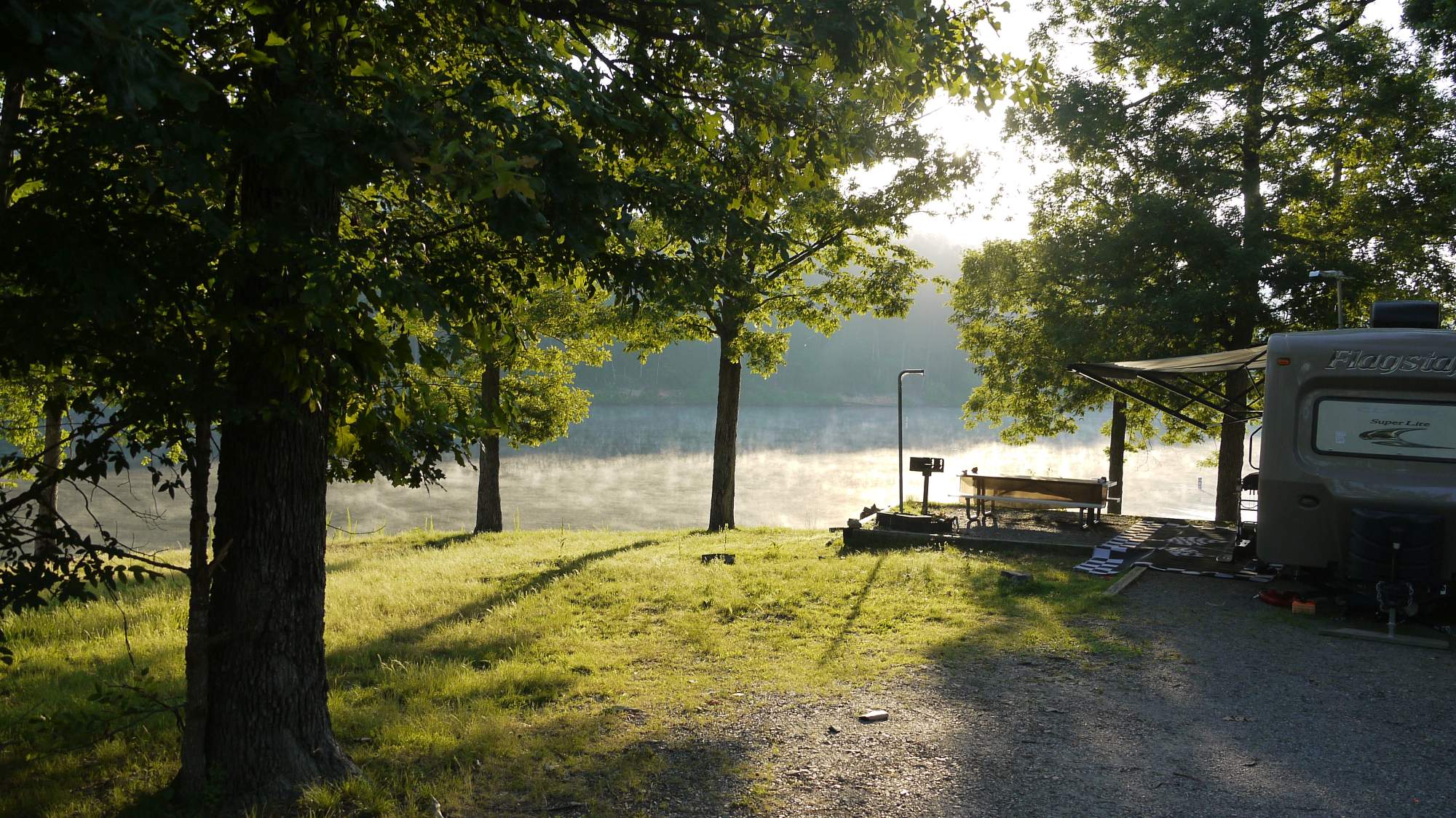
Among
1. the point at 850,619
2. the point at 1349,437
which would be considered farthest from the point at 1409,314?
the point at 850,619

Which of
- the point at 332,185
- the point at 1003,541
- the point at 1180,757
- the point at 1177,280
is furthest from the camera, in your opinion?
the point at 1177,280

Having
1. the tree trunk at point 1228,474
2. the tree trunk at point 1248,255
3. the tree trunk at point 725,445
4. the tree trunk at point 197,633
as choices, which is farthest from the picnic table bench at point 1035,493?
the tree trunk at point 197,633

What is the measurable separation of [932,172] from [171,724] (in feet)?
49.0

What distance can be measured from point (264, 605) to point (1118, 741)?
480 centimetres

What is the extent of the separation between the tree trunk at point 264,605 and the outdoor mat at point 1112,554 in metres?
8.89

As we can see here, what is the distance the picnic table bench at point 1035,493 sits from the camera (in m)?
14.4

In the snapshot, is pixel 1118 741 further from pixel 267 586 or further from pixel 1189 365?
pixel 1189 365

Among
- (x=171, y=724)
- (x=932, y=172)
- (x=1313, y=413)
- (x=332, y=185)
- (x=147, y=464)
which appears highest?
(x=932, y=172)

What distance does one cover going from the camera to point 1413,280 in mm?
14977

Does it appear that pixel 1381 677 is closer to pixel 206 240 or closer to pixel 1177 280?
pixel 206 240

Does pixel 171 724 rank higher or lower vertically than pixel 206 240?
lower

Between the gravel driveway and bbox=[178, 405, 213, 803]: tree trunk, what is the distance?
2.23 metres

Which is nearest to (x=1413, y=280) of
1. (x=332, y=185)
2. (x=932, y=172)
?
(x=932, y=172)

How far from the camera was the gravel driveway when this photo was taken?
465 centimetres
